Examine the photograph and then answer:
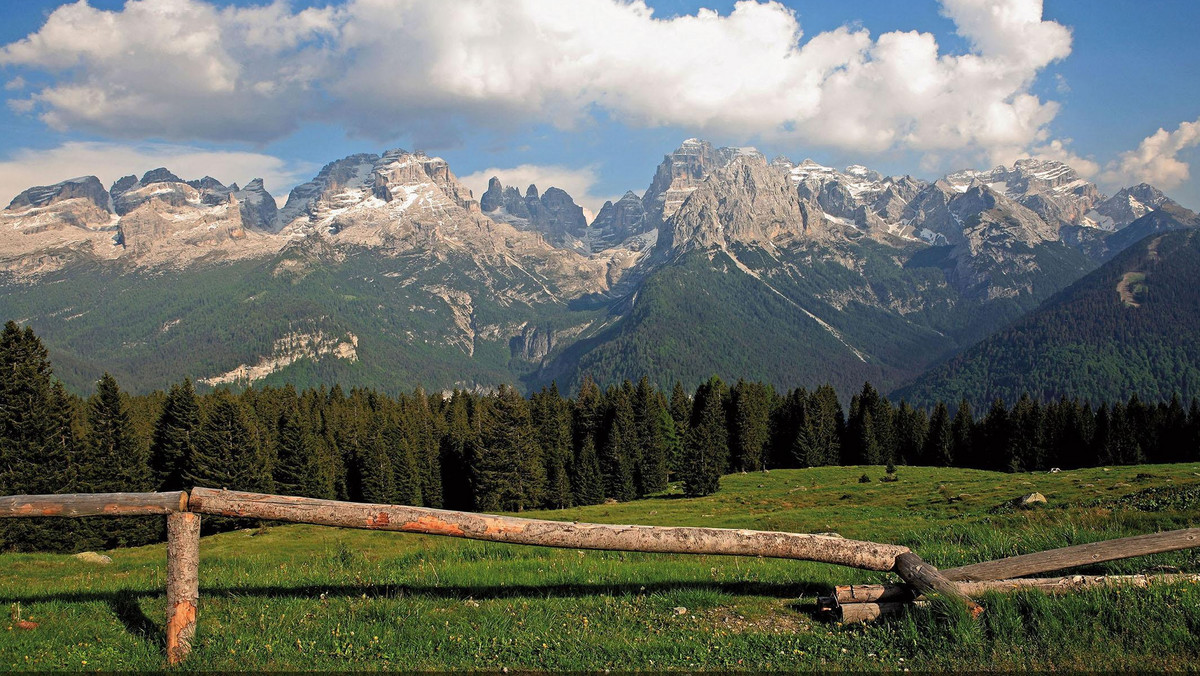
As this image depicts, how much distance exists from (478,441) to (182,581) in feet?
246

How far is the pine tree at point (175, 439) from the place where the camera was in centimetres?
6956

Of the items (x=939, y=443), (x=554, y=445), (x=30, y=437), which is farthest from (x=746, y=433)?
(x=30, y=437)

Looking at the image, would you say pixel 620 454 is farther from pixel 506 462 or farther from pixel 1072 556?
pixel 1072 556

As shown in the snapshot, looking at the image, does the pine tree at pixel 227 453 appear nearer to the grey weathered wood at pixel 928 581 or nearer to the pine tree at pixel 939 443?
the grey weathered wood at pixel 928 581

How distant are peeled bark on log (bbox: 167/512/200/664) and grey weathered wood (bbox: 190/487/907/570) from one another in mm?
604

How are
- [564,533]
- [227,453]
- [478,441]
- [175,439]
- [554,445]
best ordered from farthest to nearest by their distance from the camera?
1. [554,445]
2. [478,441]
3. [175,439]
4. [227,453]
5. [564,533]

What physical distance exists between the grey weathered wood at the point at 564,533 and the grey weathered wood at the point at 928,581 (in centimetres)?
34

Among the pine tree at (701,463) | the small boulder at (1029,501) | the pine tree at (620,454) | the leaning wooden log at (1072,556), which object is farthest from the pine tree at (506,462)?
the leaning wooden log at (1072,556)

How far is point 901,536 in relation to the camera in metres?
17.7

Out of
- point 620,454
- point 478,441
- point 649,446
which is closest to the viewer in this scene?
point 478,441

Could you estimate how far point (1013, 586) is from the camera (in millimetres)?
9211

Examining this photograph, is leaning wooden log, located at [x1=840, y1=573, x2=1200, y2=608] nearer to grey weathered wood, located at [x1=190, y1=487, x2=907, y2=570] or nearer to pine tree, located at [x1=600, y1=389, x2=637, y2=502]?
grey weathered wood, located at [x1=190, y1=487, x2=907, y2=570]

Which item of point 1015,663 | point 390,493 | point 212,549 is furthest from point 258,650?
point 390,493

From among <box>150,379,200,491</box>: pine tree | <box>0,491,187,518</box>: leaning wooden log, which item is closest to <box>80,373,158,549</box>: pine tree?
<box>150,379,200,491</box>: pine tree
